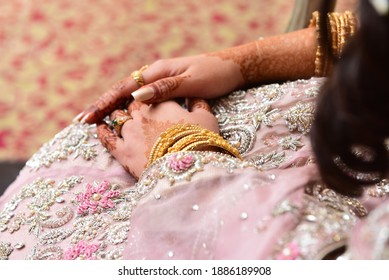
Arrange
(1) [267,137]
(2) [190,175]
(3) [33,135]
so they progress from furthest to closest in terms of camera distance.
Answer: (3) [33,135]
(1) [267,137]
(2) [190,175]

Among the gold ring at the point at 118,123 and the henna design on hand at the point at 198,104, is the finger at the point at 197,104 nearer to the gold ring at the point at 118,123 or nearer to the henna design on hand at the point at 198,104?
the henna design on hand at the point at 198,104

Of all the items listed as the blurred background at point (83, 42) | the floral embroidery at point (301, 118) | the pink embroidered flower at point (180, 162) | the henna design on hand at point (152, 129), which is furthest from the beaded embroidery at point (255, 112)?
the blurred background at point (83, 42)

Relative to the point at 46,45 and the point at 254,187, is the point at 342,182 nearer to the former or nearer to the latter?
the point at 254,187

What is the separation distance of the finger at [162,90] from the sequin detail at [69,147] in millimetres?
148

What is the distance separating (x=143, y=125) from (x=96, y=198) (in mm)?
145

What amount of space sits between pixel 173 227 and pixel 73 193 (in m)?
0.32

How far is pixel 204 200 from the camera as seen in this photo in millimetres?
630

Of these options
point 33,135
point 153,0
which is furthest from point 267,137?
point 153,0

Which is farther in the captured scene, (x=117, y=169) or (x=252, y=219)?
(x=117, y=169)

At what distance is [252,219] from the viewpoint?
0.57m

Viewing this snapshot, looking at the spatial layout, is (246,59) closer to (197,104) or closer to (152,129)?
(197,104)

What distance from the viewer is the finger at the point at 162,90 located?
0.91 meters

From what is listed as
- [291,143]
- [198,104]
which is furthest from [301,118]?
[198,104]

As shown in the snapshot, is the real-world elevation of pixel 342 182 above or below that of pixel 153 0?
above
